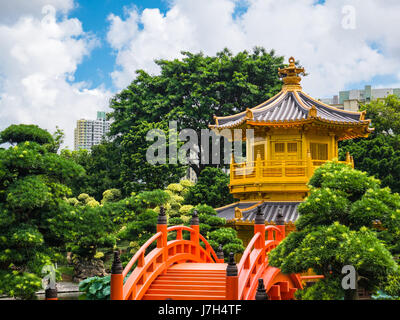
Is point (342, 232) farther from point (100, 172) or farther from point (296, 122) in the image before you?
point (100, 172)

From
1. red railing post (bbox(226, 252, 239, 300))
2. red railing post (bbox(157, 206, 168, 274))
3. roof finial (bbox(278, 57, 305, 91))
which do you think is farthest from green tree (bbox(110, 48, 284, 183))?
red railing post (bbox(226, 252, 239, 300))

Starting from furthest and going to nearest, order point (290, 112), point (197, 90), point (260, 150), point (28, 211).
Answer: point (197, 90)
point (260, 150)
point (290, 112)
point (28, 211)

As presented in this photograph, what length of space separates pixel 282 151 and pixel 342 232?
1009cm

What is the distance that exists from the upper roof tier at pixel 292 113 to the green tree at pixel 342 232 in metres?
8.22

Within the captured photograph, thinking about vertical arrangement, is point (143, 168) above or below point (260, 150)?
above

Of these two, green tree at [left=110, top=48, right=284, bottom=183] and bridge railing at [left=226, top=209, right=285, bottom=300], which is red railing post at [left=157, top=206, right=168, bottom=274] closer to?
bridge railing at [left=226, top=209, right=285, bottom=300]

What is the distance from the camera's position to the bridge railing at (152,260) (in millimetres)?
8773

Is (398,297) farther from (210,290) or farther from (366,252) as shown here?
(210,290)

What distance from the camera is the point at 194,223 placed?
13.1 m

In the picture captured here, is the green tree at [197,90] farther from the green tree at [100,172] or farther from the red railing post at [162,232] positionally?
the red railing post at [162,232]

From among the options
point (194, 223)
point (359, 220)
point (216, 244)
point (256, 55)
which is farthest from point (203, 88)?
point (359, 220)

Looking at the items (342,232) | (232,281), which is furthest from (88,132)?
(342,232)

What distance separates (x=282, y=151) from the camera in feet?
57.9

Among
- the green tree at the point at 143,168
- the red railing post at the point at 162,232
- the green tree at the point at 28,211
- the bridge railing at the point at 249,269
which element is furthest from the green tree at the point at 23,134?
the green tree at the point at 143,168
